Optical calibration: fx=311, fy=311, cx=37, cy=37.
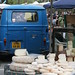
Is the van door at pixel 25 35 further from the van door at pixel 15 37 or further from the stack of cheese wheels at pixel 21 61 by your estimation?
the stack of cheese wheels at pixel 21 61

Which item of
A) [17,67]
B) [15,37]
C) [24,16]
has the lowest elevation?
[15,37]

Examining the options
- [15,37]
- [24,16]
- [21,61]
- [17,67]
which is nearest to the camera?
[17,67]

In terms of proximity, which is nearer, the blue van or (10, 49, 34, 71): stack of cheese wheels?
(10, 49, 34, 71): stack of cheese wheels

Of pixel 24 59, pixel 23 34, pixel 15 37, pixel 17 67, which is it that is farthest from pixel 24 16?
pixel 17 67

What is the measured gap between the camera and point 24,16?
11508 millimetres

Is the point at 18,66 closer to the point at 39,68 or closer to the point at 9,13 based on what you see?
the point at 39,68

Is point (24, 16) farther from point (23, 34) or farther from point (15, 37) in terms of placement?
point (15, 37)

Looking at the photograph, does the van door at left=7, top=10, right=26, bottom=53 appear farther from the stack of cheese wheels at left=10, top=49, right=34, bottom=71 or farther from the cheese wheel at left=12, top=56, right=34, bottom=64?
the cheese wheel at left=12, top=56, right=34, bottom=64

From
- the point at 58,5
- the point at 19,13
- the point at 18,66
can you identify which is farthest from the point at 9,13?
the point at 18,66

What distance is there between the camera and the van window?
37.6 feet

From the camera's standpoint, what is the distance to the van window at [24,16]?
11469mm

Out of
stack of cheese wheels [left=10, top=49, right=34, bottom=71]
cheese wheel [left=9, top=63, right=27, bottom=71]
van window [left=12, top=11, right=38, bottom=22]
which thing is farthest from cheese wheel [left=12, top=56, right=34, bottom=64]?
van window [left=12, top=11, right=38, bottom=22]

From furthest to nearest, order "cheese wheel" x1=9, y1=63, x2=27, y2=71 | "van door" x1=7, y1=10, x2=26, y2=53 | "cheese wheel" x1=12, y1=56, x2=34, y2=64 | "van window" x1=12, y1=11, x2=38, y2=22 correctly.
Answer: "van window" x1=12, y1=11, x2=38, y2=22
"van door" x1=7, y1=10, x2=26, y2=53
"cheese wheel" x1=12, y1=56, x2=34, y2=64
"cheese wheel" x1=9, y1=63, x2=27, y2=71

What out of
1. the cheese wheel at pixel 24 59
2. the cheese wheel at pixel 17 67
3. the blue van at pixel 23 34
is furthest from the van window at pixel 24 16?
the cheese wheel at pixel 17 67
